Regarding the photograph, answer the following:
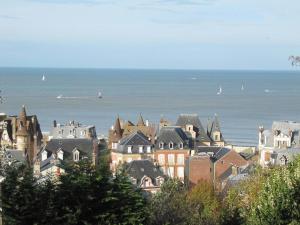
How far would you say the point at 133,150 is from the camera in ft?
185

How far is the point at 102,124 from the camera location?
108m

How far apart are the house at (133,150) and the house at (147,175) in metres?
7.22

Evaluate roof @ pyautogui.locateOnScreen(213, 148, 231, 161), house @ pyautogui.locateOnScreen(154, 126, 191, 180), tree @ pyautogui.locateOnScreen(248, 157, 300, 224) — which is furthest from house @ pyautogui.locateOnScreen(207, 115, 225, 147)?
tree @ pyautogui.locateOnScreen(248, 157, 300, 224)

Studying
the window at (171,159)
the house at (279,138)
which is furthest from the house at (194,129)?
the house at (279,138)

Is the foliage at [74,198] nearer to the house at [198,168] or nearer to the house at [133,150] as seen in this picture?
the house at [198,168]

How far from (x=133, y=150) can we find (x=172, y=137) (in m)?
3.40

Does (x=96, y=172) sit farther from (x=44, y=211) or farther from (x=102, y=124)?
(x=102, y=124)

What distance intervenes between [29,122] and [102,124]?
1933 inches

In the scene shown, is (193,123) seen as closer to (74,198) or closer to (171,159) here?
(171,159)

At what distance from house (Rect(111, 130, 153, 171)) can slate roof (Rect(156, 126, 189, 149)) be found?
101cm

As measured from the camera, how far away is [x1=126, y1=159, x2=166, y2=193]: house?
47000 mm

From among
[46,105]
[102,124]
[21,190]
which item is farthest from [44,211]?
[46,105]

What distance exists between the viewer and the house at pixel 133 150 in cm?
5612

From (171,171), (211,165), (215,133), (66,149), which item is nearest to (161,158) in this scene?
(171,171)
